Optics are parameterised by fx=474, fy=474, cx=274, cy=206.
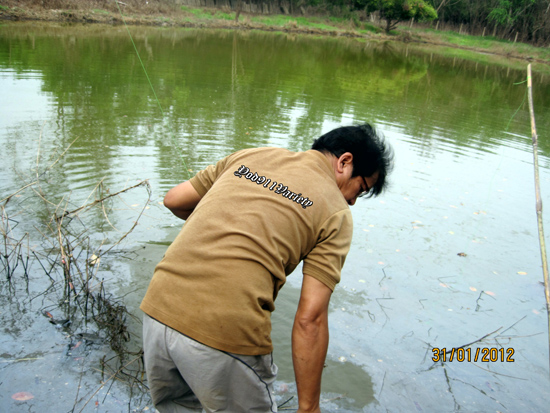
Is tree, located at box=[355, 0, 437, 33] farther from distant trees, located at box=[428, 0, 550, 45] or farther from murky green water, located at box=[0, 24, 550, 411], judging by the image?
murky green water, located at box=[0, 24, 550, 411]

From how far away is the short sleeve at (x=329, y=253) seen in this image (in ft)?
5.60

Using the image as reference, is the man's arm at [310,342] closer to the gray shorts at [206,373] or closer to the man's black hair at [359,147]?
the gray shorts at [206,373]

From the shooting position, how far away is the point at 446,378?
332cm

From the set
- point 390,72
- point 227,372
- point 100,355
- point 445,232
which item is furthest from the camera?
point 390,72

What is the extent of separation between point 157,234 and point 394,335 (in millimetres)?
2502

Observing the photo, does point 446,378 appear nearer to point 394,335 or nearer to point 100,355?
point 394,335

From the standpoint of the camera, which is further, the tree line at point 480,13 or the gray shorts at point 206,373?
the tree line at point 480,13

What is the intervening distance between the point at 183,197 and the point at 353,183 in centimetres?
78

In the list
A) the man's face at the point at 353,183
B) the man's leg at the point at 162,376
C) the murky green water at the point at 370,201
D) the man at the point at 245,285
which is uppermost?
the man's face at the point at 353,183

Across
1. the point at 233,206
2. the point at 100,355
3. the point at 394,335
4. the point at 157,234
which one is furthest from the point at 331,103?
the point at 233,206

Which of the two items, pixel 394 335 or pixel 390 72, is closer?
pixel 394 335

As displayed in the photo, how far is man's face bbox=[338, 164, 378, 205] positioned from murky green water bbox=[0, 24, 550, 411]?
152 centimetres
